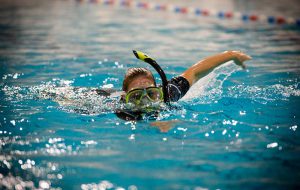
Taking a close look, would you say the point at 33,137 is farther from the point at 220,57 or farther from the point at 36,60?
the point at 36,60

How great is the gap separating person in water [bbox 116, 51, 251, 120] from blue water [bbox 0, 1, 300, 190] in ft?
0.54

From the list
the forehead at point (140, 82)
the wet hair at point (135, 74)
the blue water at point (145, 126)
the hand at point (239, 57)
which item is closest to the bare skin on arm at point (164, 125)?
the blue water at point (145, 126)

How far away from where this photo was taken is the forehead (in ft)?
12.9

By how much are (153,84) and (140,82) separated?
0.14 m

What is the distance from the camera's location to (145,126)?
383 cm

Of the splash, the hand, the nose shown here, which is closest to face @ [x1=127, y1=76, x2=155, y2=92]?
the nose

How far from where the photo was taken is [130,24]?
448 inches

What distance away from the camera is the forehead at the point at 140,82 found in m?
3.92

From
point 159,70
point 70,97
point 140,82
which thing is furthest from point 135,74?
point 70,97

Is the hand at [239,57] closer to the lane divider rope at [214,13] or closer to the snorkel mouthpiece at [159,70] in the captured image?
the snorkel mouthpiece at [159,70]

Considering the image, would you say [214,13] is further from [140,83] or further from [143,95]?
[143,95]

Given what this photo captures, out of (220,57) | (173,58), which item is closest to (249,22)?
(173,58)

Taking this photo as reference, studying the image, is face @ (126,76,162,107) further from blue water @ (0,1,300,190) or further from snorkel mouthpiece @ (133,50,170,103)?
blue water @ (0,1,300,190)

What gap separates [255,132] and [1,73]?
4155 mm
